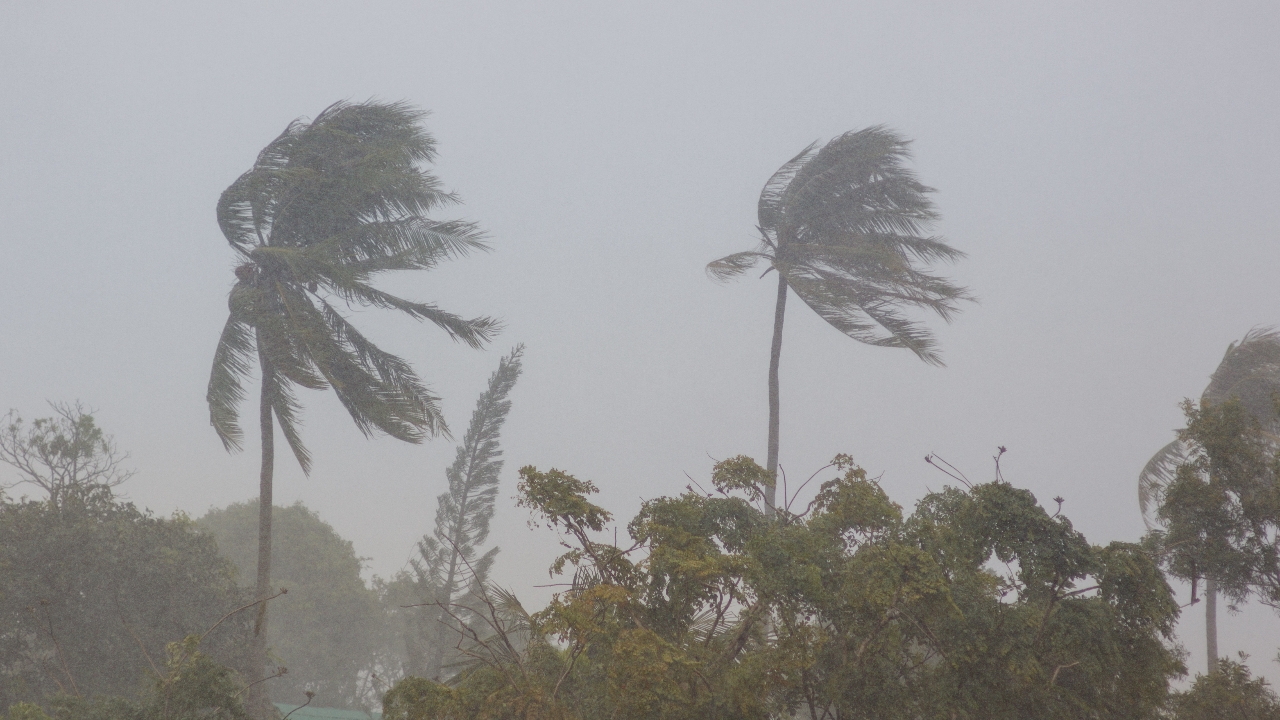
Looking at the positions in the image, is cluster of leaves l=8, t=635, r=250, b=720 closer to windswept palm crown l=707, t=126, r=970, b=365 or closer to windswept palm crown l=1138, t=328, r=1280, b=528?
windswept palm crown l=707, t=126, r=970, b=365

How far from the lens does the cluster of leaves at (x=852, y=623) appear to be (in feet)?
16.8

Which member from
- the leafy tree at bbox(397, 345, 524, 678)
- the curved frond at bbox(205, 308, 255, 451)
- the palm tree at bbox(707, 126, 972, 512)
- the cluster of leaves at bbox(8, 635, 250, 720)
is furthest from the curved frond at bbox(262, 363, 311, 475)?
the leafy tree at bbox(397, 345, 524, 678)

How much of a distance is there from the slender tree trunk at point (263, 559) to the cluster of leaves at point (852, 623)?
237 inches

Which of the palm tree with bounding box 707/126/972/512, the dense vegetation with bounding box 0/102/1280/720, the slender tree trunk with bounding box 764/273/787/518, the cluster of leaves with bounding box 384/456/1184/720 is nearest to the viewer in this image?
the cluster of leaves with bounding box 384/456/1184/720

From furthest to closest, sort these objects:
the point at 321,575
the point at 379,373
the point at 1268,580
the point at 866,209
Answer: the point at 321,575
the point at 866,209
the point at 379,373
the point at 1268,580

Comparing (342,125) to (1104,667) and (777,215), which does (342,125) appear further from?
(1104,667)

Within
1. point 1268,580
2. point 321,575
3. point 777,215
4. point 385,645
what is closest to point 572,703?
point 1268,580

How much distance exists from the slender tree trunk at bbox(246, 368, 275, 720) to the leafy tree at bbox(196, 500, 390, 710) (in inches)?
579

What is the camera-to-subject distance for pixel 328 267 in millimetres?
12898

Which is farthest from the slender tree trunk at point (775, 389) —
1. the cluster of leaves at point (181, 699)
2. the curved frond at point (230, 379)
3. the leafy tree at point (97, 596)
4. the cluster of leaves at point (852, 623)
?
the leafy tree at point (97, 596)

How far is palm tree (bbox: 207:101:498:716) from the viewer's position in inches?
491

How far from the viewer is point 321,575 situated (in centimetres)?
2850

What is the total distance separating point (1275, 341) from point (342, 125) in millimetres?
15701

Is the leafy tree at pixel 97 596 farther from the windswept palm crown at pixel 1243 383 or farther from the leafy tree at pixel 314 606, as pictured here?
the windswept palm crown at pixel 1243 383
